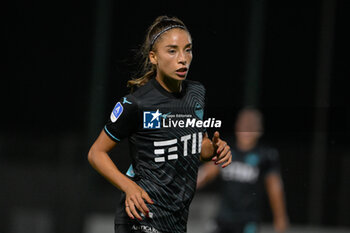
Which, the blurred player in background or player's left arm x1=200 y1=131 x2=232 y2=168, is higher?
player's left arm x1=200 y1=131 x2=232 y2=168

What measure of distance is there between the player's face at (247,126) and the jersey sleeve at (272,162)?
18 cm

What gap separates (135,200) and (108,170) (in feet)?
0.76

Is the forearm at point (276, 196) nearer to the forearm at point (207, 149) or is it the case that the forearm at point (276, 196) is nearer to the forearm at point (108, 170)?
the forearm at point (207, 149)

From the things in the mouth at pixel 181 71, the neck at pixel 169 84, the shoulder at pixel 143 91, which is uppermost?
the mouth at pixel 181 71

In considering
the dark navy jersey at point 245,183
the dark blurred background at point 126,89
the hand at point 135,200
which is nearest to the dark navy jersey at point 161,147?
the hand at point 135,200

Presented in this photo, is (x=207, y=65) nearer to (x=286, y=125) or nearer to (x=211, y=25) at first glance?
(x=211, y=25)

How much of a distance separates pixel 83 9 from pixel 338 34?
5.83 ft

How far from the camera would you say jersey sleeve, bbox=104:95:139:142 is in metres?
2.97

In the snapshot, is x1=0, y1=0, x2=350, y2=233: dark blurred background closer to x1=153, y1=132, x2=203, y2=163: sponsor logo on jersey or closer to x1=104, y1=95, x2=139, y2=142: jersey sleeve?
x1=153, y1=132, x2=203, y2=163: sponsor logo on jersey

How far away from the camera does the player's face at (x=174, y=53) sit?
2973mm

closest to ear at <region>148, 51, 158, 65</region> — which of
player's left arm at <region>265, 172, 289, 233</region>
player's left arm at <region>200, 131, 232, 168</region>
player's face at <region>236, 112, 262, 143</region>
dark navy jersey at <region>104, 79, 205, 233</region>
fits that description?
dark navy jersey at <region>104, 79, 205, 233</region>

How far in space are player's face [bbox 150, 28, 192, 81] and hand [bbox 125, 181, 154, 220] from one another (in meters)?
0.59

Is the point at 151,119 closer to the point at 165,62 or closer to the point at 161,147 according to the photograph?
the point at 161,147

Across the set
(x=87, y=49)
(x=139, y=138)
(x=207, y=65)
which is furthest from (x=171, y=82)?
(x=87, y=49)
